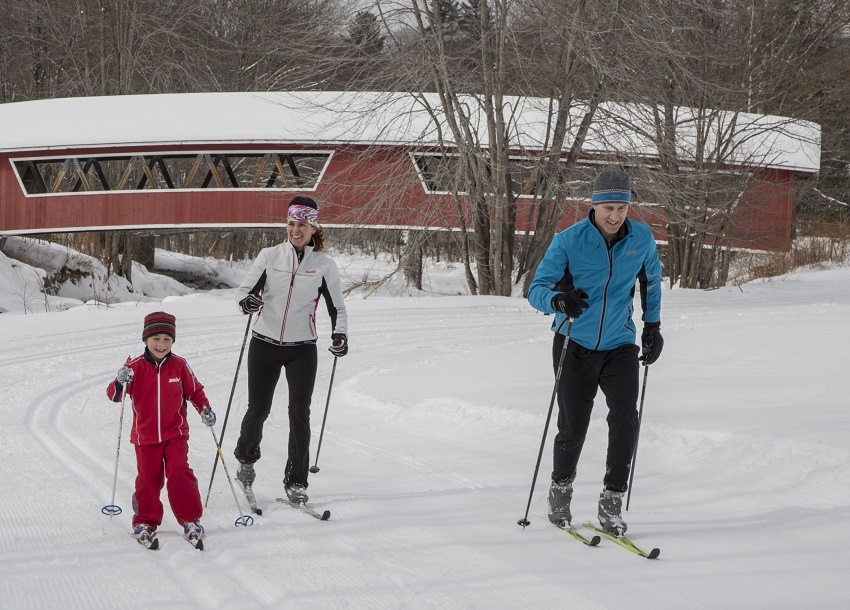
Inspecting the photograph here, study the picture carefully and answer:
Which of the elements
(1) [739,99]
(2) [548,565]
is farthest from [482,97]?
(2) [548,565]

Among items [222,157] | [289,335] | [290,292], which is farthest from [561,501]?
[222,157]

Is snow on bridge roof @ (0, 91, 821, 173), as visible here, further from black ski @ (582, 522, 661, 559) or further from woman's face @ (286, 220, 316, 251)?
black ski @ (582, 522, 661, 559)

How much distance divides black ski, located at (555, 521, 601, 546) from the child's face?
6.64 ft

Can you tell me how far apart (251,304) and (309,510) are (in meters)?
1.09

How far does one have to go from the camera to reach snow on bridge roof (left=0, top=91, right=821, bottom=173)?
21.3 m

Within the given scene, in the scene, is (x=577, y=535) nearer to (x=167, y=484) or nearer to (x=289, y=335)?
(x=289, y=335)

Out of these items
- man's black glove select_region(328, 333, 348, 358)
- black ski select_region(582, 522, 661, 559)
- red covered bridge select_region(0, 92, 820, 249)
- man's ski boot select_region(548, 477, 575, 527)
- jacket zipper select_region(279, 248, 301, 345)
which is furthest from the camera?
red covered bridge select_region(0, 92, 820, 249)

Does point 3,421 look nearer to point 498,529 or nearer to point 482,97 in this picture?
point 498,529

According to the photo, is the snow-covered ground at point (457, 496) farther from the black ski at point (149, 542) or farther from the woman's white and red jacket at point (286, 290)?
the woman's white and red jacket at point (286, 290)

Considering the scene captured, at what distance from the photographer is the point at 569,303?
4.14 meters

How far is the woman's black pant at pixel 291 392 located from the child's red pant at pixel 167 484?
2.02 feet

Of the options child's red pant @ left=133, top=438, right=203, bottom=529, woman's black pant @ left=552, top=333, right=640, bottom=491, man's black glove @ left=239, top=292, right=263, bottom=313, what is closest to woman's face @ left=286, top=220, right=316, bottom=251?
man's black glove @ left=239, top=292, right=263, bottom=313

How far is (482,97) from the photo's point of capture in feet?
60.8

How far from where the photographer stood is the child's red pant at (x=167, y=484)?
4.19 m
